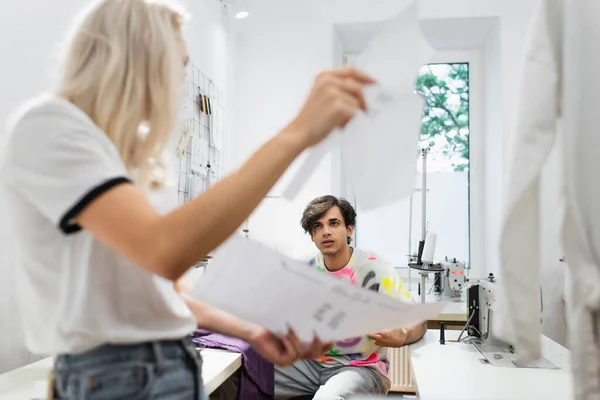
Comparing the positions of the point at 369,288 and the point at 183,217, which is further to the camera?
the point at 369,288

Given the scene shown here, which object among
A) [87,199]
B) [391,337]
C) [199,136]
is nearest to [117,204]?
[87,199]

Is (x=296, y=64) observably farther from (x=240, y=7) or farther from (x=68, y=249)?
(x=68, y=249)

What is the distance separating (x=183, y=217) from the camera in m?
0.64

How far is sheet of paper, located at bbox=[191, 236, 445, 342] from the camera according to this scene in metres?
0.75

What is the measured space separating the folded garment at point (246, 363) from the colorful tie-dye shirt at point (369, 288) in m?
0.33

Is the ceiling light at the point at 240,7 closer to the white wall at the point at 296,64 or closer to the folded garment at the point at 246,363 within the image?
the white wall at the point at 296,64

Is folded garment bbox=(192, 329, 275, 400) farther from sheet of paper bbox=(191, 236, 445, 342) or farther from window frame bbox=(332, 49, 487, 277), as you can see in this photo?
window frame bbox=(332, 49, 487, 277)

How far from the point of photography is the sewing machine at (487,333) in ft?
6.58

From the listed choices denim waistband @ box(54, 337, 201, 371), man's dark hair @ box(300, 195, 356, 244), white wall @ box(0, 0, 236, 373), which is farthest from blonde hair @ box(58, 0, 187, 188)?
man's dark hair @ box(300, 195, 356, 244)

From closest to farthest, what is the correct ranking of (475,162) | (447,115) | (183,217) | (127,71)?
1. (183,217)
2. (127,71)
3. (475,162)
4. (447,115)

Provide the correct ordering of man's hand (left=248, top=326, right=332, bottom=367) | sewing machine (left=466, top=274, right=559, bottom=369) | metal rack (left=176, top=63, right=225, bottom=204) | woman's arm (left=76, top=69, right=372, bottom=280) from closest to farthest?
woman's arm (left=76, top=69, right=372, bottom=280) < man's hand (left=248, top=326, right=332, bottom=367) < sewing machine (left=466, top=274, right=559, bottom=369) < metal rack (left=176, top=63, right=225, bottom=204)

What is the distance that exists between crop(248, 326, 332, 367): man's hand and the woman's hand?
0.36 metres

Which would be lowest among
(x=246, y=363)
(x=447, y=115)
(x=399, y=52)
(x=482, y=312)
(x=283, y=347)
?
(x=246, y=363)

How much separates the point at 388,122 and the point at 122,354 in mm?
500
